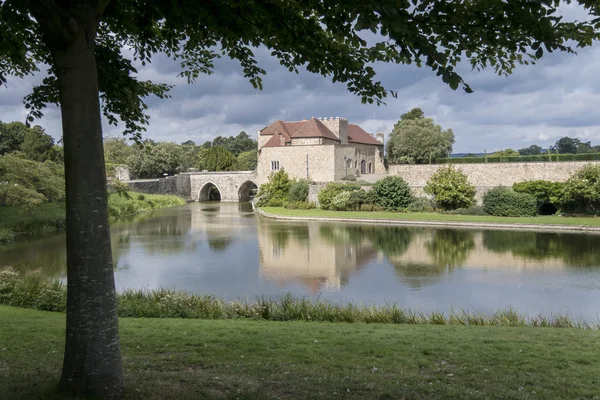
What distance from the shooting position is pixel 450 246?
67.6ft

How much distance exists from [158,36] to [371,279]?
9.53m

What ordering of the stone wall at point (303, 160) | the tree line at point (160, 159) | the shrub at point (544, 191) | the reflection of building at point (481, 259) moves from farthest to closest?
1. the tree line at point (160, 159)
2. the stone wall at point (303, 160)
3. the shrub at point (544, 191)
4. the reflection of building at point (481, 259)

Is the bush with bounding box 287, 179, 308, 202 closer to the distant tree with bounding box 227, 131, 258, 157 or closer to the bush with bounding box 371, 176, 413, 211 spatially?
the bush with bounding box 371, 176, 413, 211

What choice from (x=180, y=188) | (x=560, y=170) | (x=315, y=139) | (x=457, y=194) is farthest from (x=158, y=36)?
(x=180, y=188)

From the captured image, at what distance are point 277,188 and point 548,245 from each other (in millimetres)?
25677

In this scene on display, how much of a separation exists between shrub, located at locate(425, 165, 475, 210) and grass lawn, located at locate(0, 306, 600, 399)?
85.7ft

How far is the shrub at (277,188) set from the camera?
42531mm

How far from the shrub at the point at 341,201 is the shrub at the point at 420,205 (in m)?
4.32

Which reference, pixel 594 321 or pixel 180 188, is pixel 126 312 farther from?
pixel 180 188

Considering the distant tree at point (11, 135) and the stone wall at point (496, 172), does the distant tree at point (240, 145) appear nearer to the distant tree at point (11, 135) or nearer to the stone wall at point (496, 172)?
the distant tree at point (11, 135)

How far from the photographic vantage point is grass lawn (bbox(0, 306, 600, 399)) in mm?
4121

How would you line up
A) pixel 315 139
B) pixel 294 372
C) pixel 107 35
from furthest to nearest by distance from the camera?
1. pixel 315 139
2. pixel 107 35
3. pixel 294 372

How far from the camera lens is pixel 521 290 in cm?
1285

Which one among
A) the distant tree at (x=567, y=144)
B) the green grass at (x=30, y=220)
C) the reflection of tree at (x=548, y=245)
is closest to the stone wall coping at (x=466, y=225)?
the reflection of tree at (x=548, y=245)
